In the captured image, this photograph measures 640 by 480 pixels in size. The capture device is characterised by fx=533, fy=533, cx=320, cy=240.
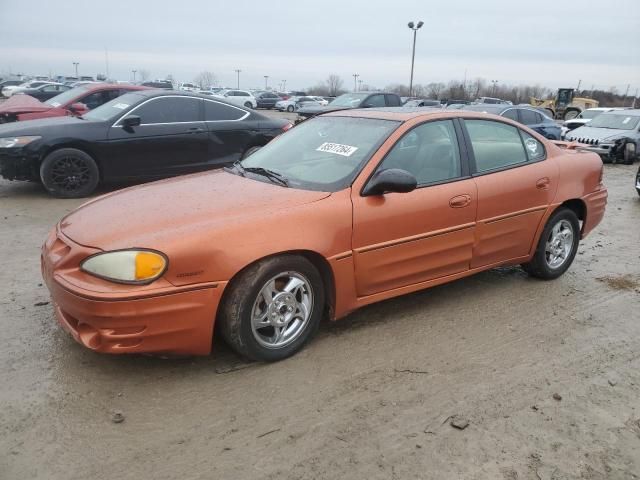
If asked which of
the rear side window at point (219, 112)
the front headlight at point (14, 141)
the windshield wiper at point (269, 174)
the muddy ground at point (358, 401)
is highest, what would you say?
the rear side window at point (219, 112)

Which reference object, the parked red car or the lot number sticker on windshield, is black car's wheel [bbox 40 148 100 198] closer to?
the parked red car

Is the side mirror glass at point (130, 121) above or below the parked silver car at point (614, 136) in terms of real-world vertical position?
above

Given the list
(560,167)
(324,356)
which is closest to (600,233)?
(560,167)

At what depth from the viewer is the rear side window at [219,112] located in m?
8.17

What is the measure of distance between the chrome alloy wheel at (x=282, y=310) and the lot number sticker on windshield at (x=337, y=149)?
1030 mm

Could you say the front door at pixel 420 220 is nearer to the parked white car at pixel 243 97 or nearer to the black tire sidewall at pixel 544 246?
the black tire sidewall at pixel 544 246

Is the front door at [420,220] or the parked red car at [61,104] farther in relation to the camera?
the parked red car at [61,104]

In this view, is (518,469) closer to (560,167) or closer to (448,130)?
(448,130)

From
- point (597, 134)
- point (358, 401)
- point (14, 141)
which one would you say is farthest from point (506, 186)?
point (597, 134)

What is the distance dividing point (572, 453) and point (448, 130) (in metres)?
2.43

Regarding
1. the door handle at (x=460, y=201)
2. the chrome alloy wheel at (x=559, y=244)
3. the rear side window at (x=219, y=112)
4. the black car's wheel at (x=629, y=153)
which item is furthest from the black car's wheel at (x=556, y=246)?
the black car's wheel at (x=629, y=153)

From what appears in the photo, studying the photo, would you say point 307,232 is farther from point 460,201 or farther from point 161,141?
point 161,141

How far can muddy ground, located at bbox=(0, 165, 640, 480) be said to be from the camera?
2.44 metres

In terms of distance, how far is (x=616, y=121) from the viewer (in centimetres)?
1538
